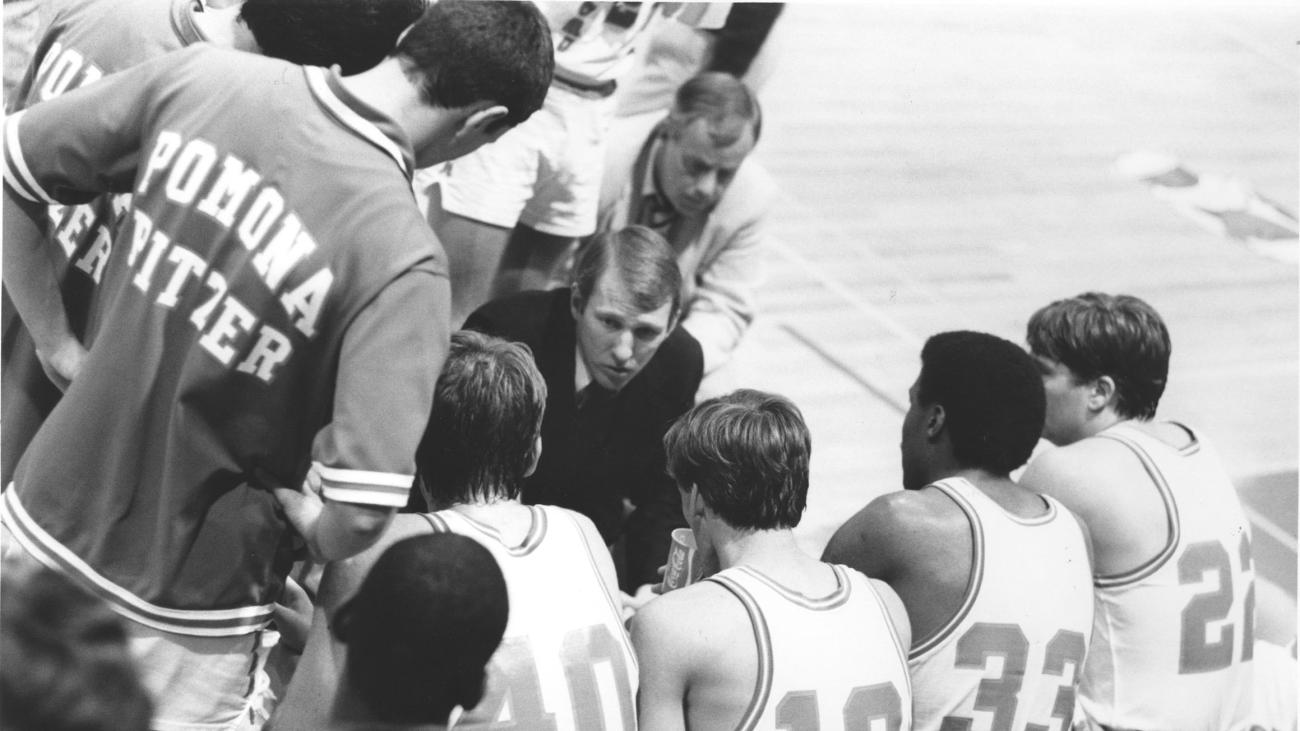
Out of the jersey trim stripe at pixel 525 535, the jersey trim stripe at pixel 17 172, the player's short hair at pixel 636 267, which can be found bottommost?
the player's short hair at pixel 636 267

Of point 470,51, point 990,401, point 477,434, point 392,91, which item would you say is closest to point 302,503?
point 477,434

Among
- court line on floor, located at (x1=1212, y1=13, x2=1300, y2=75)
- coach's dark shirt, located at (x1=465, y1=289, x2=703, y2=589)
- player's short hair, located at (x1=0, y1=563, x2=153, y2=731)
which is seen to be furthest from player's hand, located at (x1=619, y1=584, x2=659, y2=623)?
court line on floor, located at (x1=1212, y1=13, x2=1300, y2=75)

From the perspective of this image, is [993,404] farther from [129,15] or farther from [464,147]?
[129,15]

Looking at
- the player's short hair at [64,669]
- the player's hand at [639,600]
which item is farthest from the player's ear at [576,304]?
the player's short hair at [64,669]

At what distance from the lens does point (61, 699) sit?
1.46 m

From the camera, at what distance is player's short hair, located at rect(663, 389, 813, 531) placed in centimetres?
280

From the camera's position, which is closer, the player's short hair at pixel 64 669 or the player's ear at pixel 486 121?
the player's short hair at pixel 64 669

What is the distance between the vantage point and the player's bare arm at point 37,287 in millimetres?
2666

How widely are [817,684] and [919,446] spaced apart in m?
0.88

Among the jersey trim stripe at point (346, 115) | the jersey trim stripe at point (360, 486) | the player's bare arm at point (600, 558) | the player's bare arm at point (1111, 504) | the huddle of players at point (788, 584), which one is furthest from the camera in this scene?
the player's bare arm at point (1111, 504)

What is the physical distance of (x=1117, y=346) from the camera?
387 centimetres

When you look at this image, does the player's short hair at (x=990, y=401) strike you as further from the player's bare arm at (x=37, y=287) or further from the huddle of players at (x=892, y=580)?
the player's bare arm at (x=37, y=287)

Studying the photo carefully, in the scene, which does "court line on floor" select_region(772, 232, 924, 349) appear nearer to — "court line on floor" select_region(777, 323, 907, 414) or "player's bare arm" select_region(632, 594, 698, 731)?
"court line on floor" select_region(777, 323, 907, 414)

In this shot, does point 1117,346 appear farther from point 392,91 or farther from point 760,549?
point 392,91
